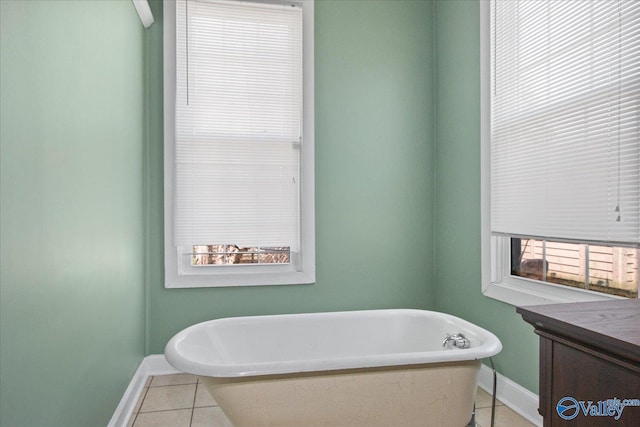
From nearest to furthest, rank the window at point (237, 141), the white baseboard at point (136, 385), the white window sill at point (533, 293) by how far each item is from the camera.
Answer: the white window sill at point (533, 293) → the white baseboard at point (136, 385) → the window at point (237, 141)

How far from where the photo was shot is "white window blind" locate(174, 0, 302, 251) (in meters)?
2.57

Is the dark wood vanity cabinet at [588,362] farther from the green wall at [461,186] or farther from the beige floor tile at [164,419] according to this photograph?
the beige floor tile at [164,419]

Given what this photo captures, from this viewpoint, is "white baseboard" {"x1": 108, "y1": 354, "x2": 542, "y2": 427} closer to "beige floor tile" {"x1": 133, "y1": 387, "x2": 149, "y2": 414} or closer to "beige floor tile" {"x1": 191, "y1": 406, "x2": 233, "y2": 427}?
"beige floor tile" {"x1": 133, "y1": 387, "x2": 149, "y2": 414}

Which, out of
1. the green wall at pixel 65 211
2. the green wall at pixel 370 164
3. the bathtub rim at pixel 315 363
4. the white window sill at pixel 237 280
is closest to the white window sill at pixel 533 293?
the bathtub rim at pixel 315 363

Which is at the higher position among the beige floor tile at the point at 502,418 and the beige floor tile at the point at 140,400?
the beige floor tile at the point at 502,418

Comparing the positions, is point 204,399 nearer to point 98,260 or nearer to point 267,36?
point 98,260

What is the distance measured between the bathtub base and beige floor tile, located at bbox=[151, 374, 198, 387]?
3.38 ft

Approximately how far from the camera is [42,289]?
114 centimetres

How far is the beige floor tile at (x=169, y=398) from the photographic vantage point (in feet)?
6.98

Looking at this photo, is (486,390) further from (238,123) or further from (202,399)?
(238,123)

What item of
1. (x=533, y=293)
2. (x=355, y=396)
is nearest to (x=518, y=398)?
(x=533, y=293)

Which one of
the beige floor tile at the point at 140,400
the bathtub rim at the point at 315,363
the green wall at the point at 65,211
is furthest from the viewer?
the beige floor tile at the point at 140,400

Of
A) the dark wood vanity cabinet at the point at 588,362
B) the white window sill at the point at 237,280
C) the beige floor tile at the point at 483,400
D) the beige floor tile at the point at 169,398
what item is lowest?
the beige floor tile at the point at 169,398

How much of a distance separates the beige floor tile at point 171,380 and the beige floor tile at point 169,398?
46mm
